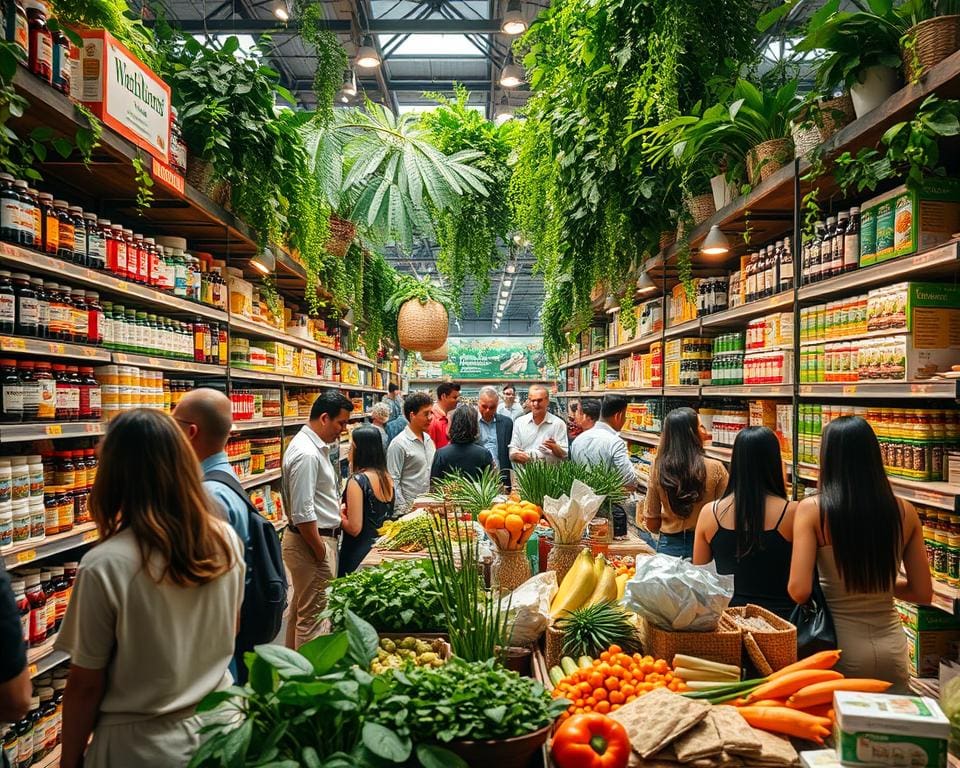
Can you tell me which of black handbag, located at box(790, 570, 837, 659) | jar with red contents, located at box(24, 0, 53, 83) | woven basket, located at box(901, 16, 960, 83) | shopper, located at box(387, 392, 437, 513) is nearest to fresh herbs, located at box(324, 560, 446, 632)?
black handbag, located at box(790, 570, 837, 659)

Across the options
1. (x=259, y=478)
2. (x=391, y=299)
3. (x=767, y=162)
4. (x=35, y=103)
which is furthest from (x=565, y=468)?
(x=391, y=299)

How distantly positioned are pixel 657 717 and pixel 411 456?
15.4 feet

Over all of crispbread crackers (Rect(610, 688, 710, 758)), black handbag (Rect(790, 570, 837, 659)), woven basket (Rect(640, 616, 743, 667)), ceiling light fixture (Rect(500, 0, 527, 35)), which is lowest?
black handbag (Rect(790, 570, 837, 659))

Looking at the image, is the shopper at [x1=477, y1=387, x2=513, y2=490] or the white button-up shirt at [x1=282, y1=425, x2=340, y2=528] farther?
the shopper at [x1=477, y1=387, x2=513, y2=490]

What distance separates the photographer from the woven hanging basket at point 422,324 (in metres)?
7.38

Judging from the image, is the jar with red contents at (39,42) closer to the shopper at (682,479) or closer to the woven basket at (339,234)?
the shopper at (682,479)

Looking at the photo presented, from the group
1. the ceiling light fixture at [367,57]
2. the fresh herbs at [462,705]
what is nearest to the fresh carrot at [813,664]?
the fresh herbs at [462,705]

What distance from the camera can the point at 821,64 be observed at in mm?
3322

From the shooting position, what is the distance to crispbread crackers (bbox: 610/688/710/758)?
66.4 inches

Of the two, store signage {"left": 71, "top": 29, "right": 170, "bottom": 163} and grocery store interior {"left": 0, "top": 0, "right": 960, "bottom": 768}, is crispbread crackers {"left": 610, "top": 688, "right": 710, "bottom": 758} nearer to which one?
grocery store interior {"left": 0, "top": 0, "right": 960, "bottom": 768}

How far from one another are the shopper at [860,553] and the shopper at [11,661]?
246cm

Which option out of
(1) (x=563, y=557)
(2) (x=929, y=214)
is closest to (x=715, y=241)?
(2) (x=929, y=214)

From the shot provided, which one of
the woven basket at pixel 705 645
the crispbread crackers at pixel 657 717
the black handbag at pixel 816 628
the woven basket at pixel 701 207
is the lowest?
the black handbag at pixel 816 628

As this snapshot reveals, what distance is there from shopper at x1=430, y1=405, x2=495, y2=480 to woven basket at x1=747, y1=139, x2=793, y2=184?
2808 mm
